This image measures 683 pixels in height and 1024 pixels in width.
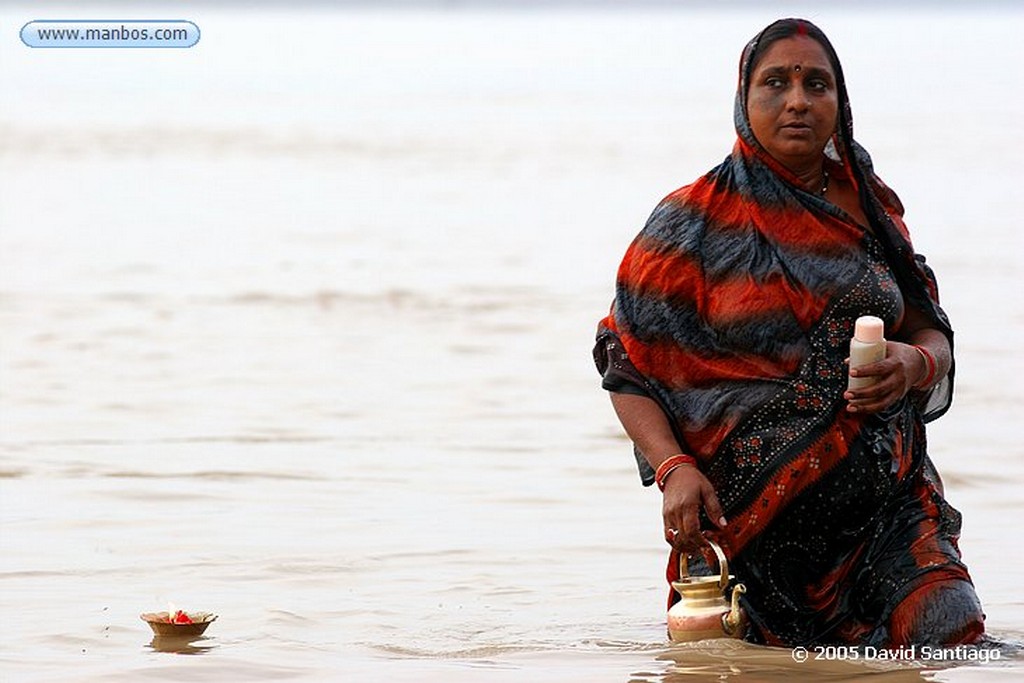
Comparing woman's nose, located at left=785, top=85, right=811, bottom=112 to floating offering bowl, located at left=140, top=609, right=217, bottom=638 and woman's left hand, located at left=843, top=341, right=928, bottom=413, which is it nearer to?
woman's left hand, located at left=843, top=341, right=928, bottom=413

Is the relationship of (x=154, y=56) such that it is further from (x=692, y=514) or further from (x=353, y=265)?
(x=692, y=514)

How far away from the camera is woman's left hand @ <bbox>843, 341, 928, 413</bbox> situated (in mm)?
4801

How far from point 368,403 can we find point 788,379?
5.44 meters

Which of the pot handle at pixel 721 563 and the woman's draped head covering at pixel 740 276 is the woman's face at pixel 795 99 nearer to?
the woman's draped head covering at pixel 740 276

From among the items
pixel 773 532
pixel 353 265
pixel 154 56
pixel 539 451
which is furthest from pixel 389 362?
pixel 154 56

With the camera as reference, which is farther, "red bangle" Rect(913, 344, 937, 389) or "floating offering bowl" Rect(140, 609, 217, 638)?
"floating offering bowl" Rect(140, 609, 217, 638)

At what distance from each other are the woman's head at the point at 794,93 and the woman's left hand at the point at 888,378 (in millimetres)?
485

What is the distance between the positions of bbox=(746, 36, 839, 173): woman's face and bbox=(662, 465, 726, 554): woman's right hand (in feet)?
2.44

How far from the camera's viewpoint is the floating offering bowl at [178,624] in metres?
5.62

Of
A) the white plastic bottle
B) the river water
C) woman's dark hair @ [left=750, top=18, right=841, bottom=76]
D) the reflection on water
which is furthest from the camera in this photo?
the river water

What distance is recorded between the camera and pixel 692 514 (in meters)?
4.85

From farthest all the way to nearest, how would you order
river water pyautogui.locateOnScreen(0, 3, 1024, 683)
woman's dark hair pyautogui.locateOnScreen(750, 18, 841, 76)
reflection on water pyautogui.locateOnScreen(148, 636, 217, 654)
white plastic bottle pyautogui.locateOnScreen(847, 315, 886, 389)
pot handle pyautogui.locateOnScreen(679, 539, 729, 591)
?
1. river water pyautogui.locateOnScreen(0, 3, 1024, 683)
2. reflection on water pyautogui.locateOnScreen(148, 636, 217, 654)
3. woman's dark hair pyautogui.locateOnScreen(750, 18, 841, 76)
4. pot handle pyautogui.locateOnScreen(679, 539, 729, 591)
5. white plastic bottle pyautogui.locateOnScreen(847, 315, 886, 389)

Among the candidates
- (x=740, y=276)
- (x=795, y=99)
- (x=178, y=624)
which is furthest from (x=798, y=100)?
(x=178, y=624)

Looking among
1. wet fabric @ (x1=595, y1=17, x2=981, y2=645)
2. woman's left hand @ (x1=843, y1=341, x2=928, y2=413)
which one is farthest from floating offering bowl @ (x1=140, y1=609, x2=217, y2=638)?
woman's left hand @ (x1=843, y1=341, x2=928, y2=413)
